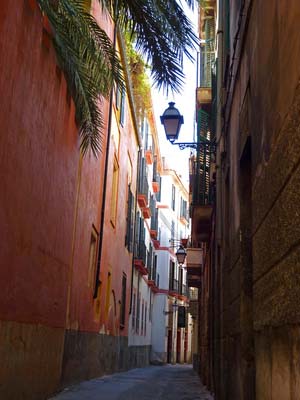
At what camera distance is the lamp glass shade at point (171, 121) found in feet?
37.0

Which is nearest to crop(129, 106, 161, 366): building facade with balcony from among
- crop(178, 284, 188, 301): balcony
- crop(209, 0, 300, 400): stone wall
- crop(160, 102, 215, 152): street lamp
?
crop(160, 102, 215, 152): street lamp

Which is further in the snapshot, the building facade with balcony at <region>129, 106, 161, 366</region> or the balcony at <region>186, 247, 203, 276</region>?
the building facade with balcony at <region>129, 106, 161, 366</region>

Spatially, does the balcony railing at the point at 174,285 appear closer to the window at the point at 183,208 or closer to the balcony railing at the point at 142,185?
the window at the point at 183,208

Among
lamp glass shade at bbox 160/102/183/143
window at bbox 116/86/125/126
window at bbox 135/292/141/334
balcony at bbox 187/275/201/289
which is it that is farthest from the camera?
window at bbox 135/292/141/334

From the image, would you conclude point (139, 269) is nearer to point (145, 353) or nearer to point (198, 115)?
point (145, 353)

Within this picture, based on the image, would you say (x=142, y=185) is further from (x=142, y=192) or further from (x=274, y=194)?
(x=274, y=194)

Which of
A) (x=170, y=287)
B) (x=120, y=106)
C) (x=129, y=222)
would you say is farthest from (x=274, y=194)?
(x=170, y=287)

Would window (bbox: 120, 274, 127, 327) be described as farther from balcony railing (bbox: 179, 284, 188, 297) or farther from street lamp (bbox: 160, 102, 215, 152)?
balcony railing (bbox: 179, 284, 188, 297)

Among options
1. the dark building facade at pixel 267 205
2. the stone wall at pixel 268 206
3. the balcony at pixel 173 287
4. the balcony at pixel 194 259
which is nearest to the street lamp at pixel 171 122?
the dark building facade at pixel 267 205

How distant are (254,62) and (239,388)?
3.43 m

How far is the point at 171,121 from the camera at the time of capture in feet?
37.3

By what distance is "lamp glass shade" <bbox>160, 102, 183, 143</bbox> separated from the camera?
11281 millimetres

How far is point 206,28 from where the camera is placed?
16.8 m

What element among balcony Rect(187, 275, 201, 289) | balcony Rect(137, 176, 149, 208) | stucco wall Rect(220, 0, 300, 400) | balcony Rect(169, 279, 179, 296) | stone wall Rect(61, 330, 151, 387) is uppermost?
balcony Rect(137, 176, 149, 208)
